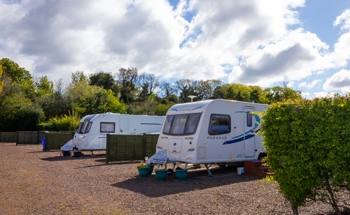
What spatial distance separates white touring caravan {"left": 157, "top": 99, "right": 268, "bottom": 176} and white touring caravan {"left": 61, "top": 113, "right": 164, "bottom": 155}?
24.4ft

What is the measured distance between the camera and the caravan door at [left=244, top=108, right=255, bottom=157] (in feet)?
35.8

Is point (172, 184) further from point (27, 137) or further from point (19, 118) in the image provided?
point (19, 118)

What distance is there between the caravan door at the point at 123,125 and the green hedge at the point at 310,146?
1395 centimetres

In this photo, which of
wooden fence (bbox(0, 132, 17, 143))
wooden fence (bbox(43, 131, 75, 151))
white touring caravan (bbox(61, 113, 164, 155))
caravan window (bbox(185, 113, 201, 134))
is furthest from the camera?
wooden fence (bbox(0, 132, 17, 143))

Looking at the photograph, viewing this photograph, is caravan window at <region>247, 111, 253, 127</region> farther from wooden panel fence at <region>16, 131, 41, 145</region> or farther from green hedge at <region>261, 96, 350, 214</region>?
wooden panel fence at <region>16, 131, 41, 145</region>

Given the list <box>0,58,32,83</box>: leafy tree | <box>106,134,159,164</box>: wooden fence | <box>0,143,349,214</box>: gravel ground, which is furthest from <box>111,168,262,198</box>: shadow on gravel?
<box>0,58,32,83</box>: leafy tree

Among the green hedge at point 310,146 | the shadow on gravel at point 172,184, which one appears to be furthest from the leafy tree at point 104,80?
the green hedge at point 310,146

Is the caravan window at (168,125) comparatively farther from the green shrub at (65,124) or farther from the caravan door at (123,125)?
the green shrub at (65,124)

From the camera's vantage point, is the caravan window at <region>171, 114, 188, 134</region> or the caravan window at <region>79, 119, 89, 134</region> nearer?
the caravan window at <region>171, 114, 188, 134</region>

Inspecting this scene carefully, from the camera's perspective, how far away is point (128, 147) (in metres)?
14.2

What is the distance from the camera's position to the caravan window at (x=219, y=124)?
392 inches

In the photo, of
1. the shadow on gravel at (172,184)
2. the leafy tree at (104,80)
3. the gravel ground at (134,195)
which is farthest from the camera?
the leafy tree at (104,80)

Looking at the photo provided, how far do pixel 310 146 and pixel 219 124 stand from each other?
19.3 ft

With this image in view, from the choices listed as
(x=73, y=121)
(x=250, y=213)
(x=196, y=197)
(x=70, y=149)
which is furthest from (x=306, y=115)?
(x=73, y=121)
